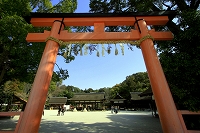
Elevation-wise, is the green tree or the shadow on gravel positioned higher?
the green tree

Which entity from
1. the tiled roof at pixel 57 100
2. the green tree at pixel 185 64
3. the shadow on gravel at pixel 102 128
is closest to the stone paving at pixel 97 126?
the shadow on gravel at pixel 102 128

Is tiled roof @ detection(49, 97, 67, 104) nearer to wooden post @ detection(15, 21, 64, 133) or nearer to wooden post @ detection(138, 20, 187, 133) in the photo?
wooden post @ detection(15, 21, 64, 133)

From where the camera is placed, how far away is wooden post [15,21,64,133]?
8.68ft

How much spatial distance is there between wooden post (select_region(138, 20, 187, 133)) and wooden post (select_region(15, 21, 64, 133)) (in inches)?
97.5

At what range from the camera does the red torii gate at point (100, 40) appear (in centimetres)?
271

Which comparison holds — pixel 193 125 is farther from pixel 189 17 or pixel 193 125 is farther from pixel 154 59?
pixel 189 17

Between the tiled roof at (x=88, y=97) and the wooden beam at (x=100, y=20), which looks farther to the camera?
the tiled roof at (x=88, y=97)

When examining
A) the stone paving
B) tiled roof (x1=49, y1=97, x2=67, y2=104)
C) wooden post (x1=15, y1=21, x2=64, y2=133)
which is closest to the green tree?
wooden post (x1=15, y1=21, x2=64, y2=133)

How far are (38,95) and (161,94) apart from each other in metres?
2.71

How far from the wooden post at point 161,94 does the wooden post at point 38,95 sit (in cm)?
248

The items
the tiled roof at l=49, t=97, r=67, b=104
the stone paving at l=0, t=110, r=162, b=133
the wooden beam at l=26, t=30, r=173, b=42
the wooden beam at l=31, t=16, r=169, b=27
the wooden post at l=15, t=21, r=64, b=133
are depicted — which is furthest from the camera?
the tiled roof at l=49, t=97, r=67, b=104

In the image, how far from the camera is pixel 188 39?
128 inches

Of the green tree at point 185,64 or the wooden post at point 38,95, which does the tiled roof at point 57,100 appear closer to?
the wooden post at point 38,95

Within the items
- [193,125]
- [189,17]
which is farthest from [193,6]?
[193,125]
